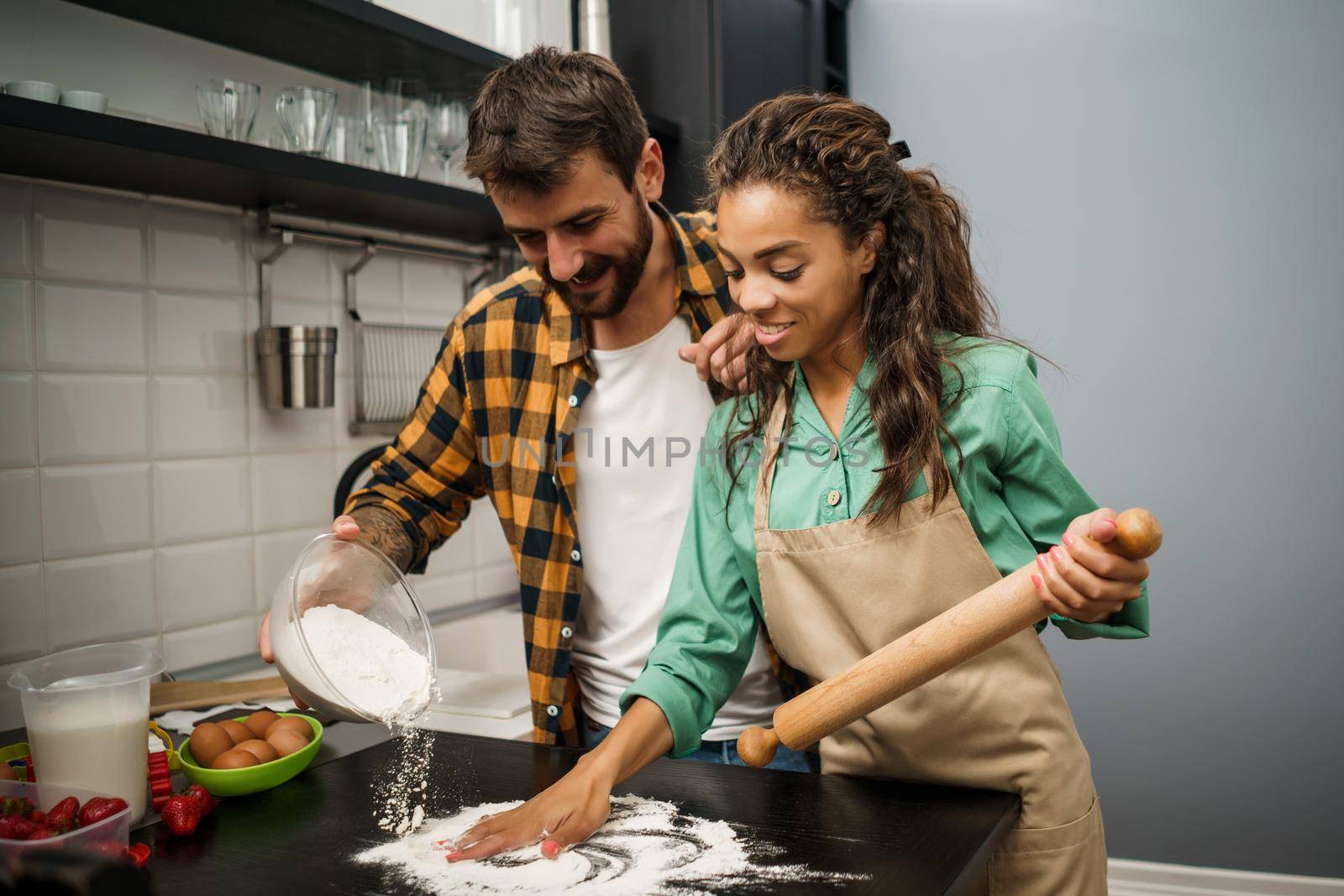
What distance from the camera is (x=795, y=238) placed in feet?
3.53

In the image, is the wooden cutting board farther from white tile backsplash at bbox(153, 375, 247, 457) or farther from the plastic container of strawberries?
the plastic container of strawberries

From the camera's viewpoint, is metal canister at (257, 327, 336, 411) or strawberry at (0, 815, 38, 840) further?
metal canister at (257, 327, 336, 411)

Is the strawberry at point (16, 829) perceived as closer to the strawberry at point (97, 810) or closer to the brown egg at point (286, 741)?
the strawberry at point (97, 810)

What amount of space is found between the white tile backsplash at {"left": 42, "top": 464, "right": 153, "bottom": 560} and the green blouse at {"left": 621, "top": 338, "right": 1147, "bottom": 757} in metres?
0.93

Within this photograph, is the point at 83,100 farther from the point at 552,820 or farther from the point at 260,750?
the point at 552,820

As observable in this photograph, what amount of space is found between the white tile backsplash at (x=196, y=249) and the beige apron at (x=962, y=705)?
117 cm

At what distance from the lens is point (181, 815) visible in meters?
0.99

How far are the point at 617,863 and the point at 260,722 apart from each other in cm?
54

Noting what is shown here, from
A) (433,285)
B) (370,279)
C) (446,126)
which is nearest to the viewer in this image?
(446,126)

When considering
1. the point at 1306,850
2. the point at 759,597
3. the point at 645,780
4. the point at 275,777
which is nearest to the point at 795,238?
the point at 759,597

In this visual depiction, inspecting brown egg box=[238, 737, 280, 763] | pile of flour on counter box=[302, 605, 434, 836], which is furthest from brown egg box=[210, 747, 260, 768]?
pile of flour on counter box=[302, 605, 434, 836]

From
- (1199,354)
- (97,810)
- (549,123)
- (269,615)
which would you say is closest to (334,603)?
(269,615)

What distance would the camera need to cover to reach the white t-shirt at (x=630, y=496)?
1464 mm

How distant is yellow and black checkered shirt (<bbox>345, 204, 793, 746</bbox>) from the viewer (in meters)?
1.50
